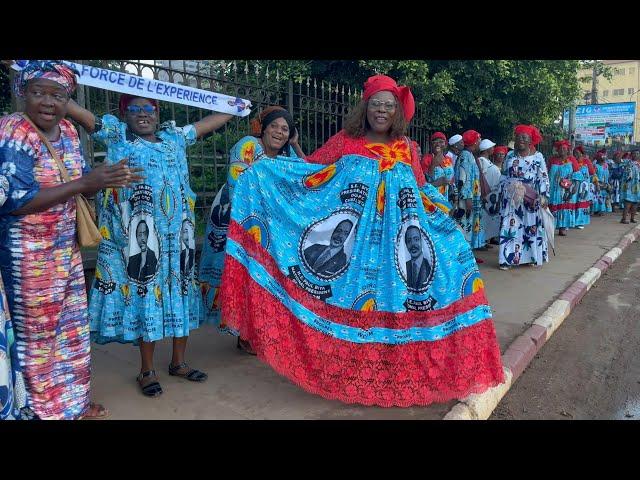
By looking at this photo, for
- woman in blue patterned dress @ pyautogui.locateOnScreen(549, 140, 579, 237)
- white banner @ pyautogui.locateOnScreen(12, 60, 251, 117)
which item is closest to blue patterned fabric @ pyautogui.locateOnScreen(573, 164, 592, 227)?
woman in blue patterned dress @ pyautogui.locateOnScreen(549, 140, 579, 237)

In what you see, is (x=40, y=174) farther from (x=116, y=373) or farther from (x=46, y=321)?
(x=116, y=373)

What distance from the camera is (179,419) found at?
3031 mm

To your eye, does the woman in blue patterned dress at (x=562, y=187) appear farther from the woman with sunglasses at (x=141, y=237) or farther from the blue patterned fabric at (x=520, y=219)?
the woman with sunglasses at (x=141, y=237)

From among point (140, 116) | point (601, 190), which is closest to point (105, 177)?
point (140, 116)

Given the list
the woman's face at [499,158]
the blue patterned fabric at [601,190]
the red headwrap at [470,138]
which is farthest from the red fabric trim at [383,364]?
the blue patterned fabric at [601,190]

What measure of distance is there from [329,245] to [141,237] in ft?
3.97

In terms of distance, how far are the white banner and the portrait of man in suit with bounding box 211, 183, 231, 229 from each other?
0.70 m

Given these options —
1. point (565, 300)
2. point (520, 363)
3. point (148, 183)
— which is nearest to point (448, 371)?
point (520, 363)

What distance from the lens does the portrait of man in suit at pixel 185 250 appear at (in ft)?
10.9

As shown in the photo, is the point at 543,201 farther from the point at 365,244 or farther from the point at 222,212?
the point at 222,212

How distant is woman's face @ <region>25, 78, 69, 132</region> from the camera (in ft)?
8.29

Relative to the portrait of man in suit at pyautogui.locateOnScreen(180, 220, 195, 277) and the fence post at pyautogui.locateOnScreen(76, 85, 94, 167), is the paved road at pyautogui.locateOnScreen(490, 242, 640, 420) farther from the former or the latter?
the fence post at pyautogui.locateOnScreen(76, 85, 94, 167)

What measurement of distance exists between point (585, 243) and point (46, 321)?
1053 centimetres

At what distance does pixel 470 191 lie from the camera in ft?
27.2
